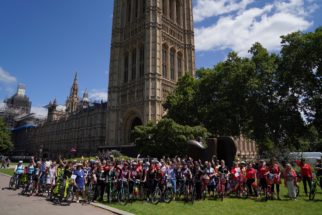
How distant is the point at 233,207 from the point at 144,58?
151ft

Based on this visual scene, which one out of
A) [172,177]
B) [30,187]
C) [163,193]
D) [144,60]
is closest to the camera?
[163,193]

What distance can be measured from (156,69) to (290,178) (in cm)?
4015

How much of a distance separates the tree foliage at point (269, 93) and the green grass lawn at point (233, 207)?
16.3 metres

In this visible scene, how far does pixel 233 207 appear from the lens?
11359mm

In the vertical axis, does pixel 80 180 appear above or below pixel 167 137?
below

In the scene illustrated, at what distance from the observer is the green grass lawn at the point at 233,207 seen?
34.0ft

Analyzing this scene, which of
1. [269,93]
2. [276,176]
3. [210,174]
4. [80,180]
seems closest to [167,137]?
[269,93]

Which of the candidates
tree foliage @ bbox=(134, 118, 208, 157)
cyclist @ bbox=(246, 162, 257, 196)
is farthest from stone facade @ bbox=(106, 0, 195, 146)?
cyclist @ bbox=(246, 162, 257, 196)

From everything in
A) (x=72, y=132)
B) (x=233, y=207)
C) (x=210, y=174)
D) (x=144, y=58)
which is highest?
(x=144, y=58)

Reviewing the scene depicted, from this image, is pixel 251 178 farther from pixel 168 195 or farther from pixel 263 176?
pixel 168 195

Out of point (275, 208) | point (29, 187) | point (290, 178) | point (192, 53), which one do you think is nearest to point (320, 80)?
point (290, 178)

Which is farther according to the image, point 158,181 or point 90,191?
point 90,191

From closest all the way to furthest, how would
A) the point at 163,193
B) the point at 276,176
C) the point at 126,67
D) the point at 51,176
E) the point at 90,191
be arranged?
the point at 163,193 < the point at 90,191 < the point at 276,176 < the point at 51,176 < the point at 126,67

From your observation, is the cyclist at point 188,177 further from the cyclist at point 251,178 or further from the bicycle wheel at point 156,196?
the cyclist at point 251,178
